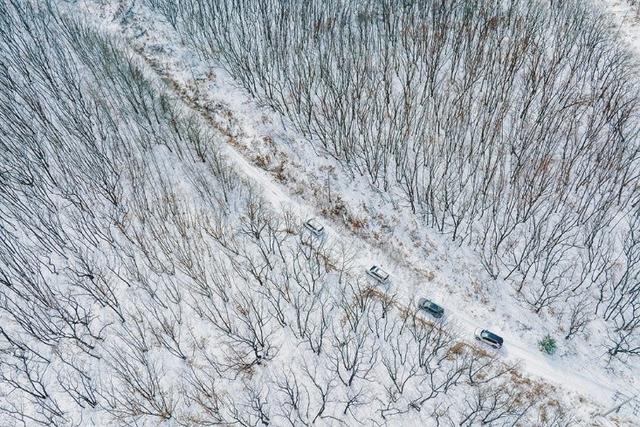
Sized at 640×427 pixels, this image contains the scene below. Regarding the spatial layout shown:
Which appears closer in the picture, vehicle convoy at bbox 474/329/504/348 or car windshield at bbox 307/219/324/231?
vehicle convoy at bbox 474/329/504/348

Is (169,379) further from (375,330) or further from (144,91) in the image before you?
(144,91)

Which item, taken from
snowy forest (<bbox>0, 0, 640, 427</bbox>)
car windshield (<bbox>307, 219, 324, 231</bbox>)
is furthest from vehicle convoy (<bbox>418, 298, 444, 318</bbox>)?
car windshield (<bbox>307, 219, 324, 231</bbox>)

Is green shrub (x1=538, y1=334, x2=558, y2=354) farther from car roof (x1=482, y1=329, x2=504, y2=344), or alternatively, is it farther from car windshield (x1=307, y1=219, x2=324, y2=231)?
car windshield (x1=307, y1=219, x2=324, y2=231)

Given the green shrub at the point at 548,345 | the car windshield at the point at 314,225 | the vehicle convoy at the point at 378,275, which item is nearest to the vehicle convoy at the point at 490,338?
the green shrub at the point at 548,345

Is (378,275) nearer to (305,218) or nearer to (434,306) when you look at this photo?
(434,306)

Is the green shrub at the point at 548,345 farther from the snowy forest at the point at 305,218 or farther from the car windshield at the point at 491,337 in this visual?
the car windshield at the point at 491,337

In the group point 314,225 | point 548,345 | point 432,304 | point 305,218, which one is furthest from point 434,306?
point 305,218

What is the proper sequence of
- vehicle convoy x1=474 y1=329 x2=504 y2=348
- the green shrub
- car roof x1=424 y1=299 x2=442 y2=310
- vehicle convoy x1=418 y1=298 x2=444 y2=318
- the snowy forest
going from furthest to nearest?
car roof x1=424 y1=299 x2=442 y2=310
vehicle convoy x1=418 y1=298 x2=444 y2=318
vehicle convoy x1=474 y1=329 x2=504 y2=348
the green shrub
the snowy forest
